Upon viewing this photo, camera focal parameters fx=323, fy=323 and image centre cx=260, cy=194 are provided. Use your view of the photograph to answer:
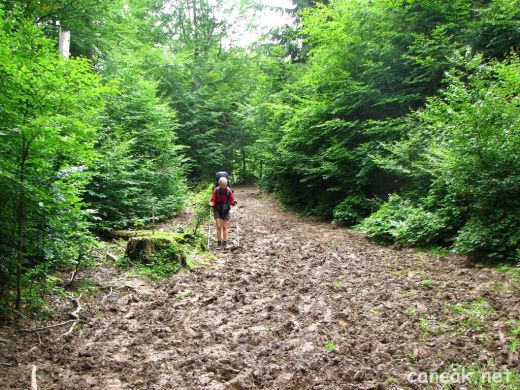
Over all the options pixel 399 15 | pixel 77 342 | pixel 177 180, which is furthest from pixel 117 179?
pixel 399 15

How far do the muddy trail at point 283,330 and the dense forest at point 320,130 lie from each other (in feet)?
3.38

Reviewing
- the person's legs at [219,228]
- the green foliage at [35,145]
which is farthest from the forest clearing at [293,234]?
the person's legs at [219,228]

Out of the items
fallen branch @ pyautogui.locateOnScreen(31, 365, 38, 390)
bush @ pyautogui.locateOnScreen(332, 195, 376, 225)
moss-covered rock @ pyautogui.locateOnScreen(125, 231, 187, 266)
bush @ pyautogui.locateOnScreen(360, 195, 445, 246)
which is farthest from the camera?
bush @ pyautogui.locateOnScreen(332, 195, 376, 225)

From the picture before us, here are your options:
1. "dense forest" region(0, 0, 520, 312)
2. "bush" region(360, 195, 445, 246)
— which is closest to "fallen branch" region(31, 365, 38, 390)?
"dense forest" region(0, 0, 520, 312)

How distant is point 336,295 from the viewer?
5.34 m

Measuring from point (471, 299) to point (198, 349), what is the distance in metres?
3.81

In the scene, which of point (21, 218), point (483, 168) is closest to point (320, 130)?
point (483, 168)

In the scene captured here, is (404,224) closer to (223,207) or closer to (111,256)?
(223,207)

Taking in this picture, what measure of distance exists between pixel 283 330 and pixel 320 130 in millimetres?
10152

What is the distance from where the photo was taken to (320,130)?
13.1 m

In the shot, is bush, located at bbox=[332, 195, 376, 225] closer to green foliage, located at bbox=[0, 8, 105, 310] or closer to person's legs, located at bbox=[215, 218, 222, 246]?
person's legs, located at bbox=[215, 218, 222, 246]

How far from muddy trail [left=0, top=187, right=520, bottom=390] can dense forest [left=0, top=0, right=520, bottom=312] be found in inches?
40.6

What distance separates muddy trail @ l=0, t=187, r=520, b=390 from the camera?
3.23 m

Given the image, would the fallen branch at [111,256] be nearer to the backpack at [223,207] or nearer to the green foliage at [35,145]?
the green foliage at [35,145]
